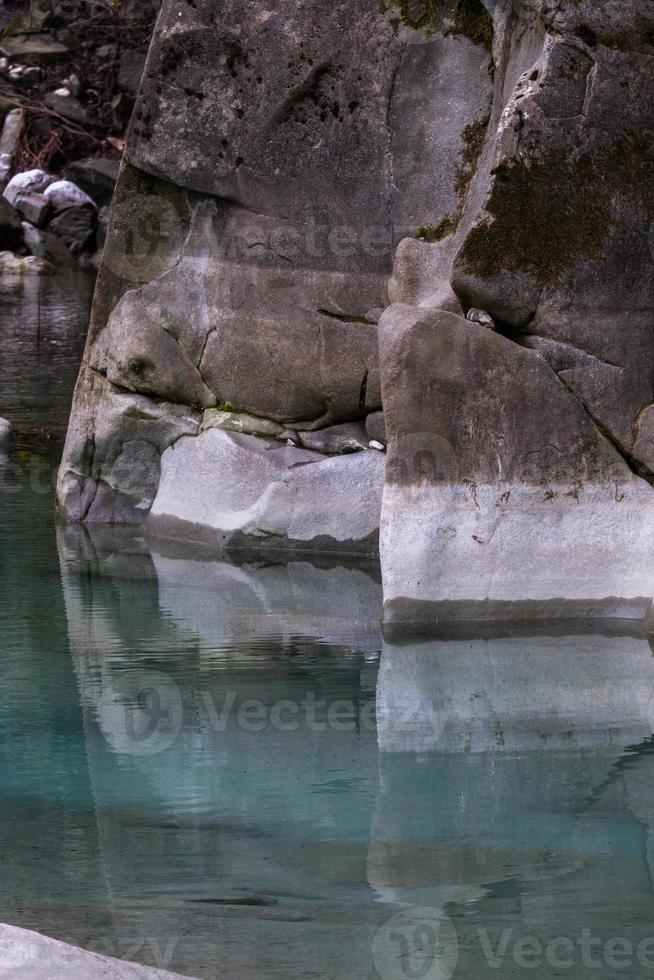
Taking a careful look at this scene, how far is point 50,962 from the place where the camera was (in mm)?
3365

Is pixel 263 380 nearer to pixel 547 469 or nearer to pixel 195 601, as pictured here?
pixel 195 601

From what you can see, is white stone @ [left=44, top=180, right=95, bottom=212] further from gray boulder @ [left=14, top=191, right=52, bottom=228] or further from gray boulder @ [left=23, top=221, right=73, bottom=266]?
gray boulder @ [left=23, top=221, right=73, bottom=266]

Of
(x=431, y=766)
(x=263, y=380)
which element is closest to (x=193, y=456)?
(x=263, y=380)

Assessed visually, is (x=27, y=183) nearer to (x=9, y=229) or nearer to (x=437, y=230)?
(x=9, y=229)

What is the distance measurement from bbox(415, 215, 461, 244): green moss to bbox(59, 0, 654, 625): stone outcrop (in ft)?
0.10

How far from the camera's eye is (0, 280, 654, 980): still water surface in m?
4.12

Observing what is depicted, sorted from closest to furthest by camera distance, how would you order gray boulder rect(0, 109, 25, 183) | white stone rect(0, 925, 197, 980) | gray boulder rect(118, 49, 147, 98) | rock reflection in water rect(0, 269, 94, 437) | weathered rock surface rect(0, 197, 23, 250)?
white stone rect(0, 925, 197, 980) < rock reflection in water rect(0, 269, 94, 437) < weathered rock surface rect(0, 197, 23, 250) < gray boulder rect(0, 109, 25, 183) < gray boulder rect(118, 49, 147, 98)

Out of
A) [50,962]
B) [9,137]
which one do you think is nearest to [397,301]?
[50,962]

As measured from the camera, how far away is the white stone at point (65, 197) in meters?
24.4

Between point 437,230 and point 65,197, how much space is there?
17.4 metres

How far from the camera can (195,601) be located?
7.48 metres

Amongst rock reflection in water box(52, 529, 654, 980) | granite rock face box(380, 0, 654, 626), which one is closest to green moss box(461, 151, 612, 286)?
granite rock face box(380, 0, 654, 626)

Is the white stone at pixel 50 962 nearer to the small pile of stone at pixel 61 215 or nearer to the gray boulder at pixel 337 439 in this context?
the gray boulder at pixel 337 439

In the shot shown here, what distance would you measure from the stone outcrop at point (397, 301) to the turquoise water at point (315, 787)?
0.56m
